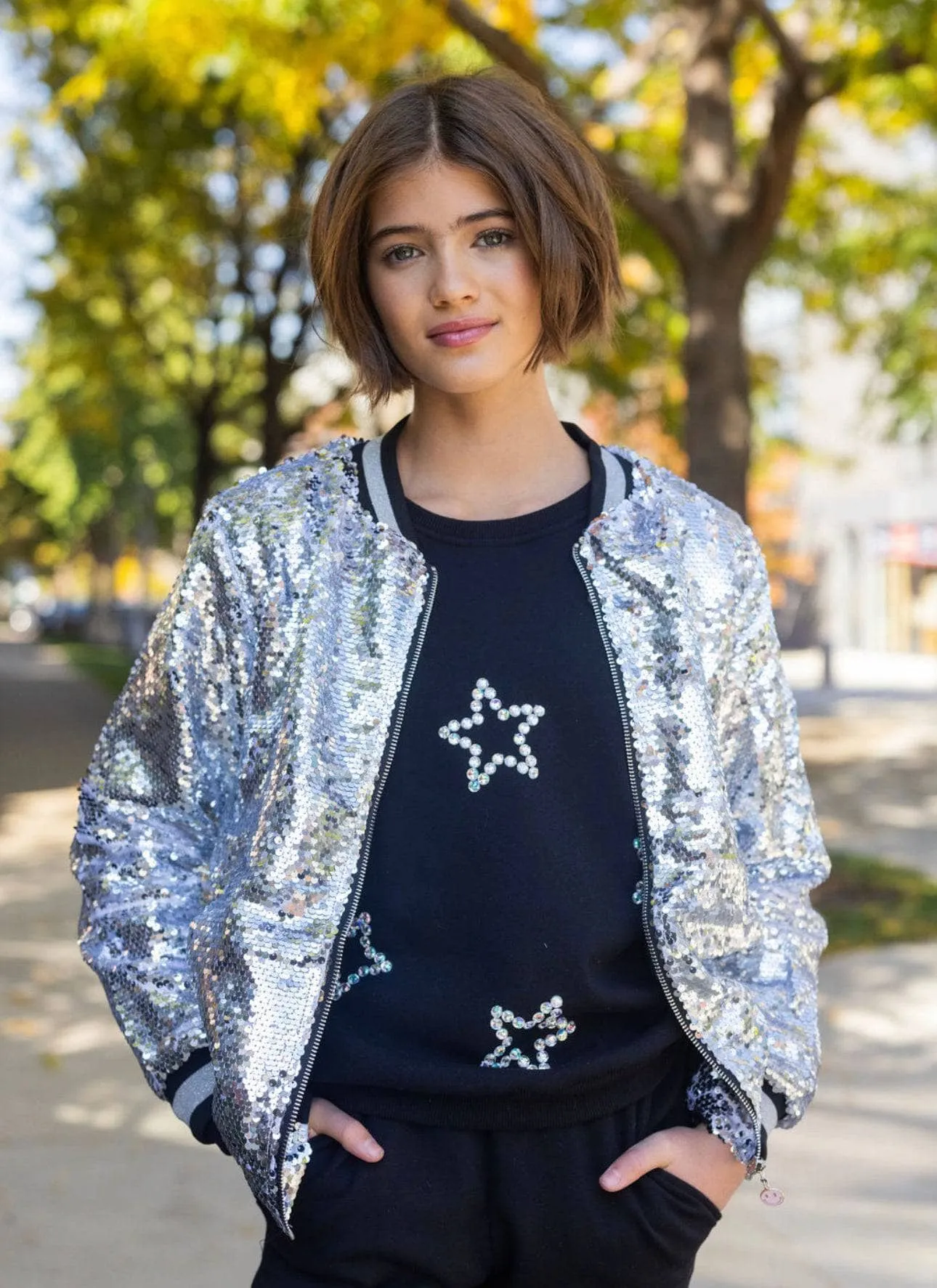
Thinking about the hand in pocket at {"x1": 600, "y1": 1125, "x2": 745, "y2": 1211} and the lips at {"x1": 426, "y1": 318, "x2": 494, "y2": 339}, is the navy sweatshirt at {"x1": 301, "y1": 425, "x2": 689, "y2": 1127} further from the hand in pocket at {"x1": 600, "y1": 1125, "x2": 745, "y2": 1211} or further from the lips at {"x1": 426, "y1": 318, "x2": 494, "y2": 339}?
the lips at {"x1": 426, "y1": 318, "x2": 494, "y2": 339}

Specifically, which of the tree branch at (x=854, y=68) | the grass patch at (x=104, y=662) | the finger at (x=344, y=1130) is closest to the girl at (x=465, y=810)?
the finger at (x=344, y=1130)

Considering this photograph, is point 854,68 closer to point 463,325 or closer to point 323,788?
point 463,325

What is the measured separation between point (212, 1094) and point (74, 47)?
1424 cm

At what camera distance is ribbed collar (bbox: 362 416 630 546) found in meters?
2.08

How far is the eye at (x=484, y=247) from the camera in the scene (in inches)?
82.2

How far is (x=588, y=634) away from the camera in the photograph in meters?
2.03

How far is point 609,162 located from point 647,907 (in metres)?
5.96

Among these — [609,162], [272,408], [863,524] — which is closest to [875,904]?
[609,162]

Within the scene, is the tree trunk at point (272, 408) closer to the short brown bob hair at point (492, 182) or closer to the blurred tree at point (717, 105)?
the blurred tree at point (717, 105)

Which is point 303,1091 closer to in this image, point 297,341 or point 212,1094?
point 212,1094

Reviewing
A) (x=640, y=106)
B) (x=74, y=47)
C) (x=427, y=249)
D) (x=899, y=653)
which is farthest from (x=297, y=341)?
(x=899, y=653)

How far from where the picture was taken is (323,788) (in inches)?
76.1

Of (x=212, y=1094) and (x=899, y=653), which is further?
(x=899, y=653)

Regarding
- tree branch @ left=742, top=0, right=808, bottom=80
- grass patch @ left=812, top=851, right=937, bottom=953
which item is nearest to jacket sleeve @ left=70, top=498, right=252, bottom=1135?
grass patch @ left=812, top=851, right=937, bottom=953
